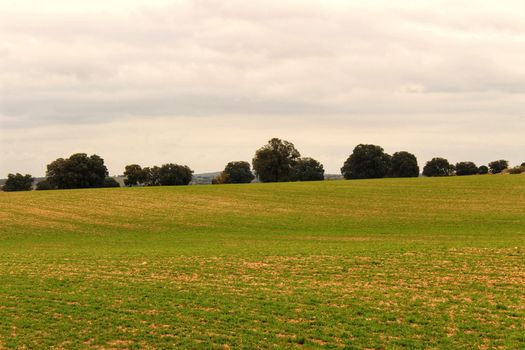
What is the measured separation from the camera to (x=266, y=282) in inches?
880

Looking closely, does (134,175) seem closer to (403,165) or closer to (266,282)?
(403,165)

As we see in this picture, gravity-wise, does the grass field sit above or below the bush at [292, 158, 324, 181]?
below

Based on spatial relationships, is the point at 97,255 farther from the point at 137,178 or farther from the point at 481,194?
the point at 137,178

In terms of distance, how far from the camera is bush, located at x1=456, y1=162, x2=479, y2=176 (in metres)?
175

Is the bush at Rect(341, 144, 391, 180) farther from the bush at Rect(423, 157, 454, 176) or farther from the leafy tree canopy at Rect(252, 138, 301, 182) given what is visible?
the bush at Rect(423, 157, 454, 176)

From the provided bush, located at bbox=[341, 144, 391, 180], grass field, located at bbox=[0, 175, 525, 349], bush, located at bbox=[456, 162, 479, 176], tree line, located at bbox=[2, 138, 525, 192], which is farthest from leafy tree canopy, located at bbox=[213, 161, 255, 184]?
grass field, located at bbox=[0, 175, 525, 349]

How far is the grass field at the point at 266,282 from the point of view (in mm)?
15891

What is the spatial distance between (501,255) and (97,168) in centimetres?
10933

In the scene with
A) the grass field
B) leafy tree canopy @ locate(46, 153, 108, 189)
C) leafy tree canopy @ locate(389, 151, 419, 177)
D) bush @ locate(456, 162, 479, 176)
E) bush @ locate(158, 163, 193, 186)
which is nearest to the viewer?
the grass field

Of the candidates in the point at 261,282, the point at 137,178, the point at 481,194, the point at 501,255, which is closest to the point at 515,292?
the point at 501,255

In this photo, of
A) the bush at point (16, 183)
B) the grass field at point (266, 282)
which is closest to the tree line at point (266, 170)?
the bush at point (16, 183)

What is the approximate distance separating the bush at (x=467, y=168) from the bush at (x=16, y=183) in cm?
13470

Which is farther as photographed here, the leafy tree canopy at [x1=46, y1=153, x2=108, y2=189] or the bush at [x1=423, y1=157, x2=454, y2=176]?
the bush at [x1=423, y1=157, x2=454, y2=176]

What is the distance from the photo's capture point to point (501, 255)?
27547 mm
